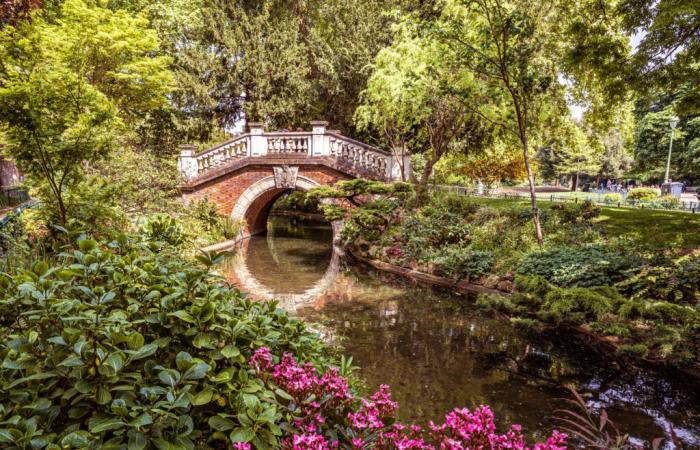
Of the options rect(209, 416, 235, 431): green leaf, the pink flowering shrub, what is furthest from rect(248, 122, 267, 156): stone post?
rect(209, 416, 235, 431): green leaf

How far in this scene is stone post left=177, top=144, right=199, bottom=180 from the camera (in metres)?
16.2

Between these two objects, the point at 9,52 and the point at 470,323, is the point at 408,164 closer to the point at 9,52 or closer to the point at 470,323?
the point at 470,323

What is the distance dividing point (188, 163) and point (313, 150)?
205 inches

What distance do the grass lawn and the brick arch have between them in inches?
370

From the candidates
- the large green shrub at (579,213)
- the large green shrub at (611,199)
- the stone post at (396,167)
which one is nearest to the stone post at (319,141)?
the stone post at (396,167)

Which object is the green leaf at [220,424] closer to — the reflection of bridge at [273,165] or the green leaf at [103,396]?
the green leaf at [103,396]

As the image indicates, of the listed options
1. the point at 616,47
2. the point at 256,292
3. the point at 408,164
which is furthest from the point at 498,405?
the point at 408,164

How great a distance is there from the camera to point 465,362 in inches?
233

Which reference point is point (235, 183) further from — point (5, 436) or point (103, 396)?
point (5, 436)

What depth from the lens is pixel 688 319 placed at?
555cm

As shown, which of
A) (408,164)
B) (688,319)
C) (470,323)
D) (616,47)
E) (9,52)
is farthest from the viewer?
(408,164)

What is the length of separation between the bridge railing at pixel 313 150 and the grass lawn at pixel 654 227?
6696mm

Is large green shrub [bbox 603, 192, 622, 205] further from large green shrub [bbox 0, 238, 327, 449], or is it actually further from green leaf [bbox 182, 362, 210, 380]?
green leaf [bbox 182, 362, 210, 380]

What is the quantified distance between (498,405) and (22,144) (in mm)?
7230
